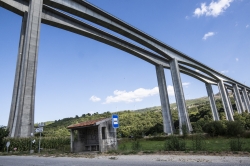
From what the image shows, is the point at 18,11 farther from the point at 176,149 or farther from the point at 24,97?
the point at 176,149

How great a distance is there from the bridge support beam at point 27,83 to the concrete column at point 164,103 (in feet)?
73.9

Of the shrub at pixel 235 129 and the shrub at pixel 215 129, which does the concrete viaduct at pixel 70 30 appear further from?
the shrub at pixel 235 129

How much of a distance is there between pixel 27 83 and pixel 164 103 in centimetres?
2368

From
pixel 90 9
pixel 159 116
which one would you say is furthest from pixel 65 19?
pixel 159 116

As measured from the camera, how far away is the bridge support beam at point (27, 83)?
17.2 metres

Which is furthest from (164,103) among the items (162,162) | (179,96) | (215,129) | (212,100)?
(162,162)

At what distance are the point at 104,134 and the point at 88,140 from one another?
2.13 m

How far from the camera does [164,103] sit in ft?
113

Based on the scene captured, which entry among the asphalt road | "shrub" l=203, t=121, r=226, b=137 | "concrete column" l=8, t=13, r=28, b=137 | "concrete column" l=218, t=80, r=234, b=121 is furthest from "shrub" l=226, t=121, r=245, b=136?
"concrete column" l=218, t=80, r=234, b=121

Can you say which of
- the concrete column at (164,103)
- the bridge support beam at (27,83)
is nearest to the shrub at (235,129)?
the concrete column at (164,103)

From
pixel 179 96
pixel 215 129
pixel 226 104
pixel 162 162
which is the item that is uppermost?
pixel 179 96

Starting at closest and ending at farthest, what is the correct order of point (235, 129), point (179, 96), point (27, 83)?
point (27, 83) < point (235, 129) < point (179, 96)

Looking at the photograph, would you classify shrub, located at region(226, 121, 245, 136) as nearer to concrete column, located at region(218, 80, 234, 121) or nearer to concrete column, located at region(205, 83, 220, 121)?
concrete column, located at region(218, 80, 234, 121)

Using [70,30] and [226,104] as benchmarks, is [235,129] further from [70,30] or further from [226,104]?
[226,104]
